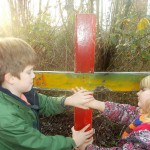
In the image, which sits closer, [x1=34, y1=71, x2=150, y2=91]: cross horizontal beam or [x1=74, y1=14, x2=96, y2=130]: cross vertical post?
[x1=74, y1=14, x2=96, y2=130]: cross vertical post

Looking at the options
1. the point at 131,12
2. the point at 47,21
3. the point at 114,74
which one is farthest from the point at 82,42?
the point at 47,21

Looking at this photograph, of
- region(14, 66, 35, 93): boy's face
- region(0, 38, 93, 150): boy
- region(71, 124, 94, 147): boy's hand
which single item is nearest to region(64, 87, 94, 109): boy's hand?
region(0, 38, 93, 150): boy

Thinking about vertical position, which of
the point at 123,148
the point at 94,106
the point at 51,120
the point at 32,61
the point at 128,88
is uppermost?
the point at 32,61

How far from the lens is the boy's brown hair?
1612 mm

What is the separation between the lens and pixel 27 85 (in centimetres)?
Result: 165

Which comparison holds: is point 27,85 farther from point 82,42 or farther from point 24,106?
point 82,42

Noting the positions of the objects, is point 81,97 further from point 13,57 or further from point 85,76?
point 13,57

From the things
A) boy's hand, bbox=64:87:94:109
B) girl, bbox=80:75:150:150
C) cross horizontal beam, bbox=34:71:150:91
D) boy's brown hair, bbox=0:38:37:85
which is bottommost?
girl, bbox=80:75:150:150

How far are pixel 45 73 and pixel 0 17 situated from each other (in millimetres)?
2453

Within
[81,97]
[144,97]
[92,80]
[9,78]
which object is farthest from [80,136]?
[9,78]

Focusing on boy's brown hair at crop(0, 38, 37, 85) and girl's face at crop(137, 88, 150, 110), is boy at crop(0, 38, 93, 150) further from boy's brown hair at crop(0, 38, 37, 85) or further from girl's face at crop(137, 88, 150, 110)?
girl's face at crop(137, 88, 150, 110)

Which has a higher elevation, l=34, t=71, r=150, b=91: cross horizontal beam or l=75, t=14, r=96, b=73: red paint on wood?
l=75, t=14, r=96, b=73: red paint on wood

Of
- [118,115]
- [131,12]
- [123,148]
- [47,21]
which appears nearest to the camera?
[123,148]

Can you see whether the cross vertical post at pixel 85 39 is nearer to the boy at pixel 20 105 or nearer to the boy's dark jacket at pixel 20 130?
the boy at pixel 20 105
